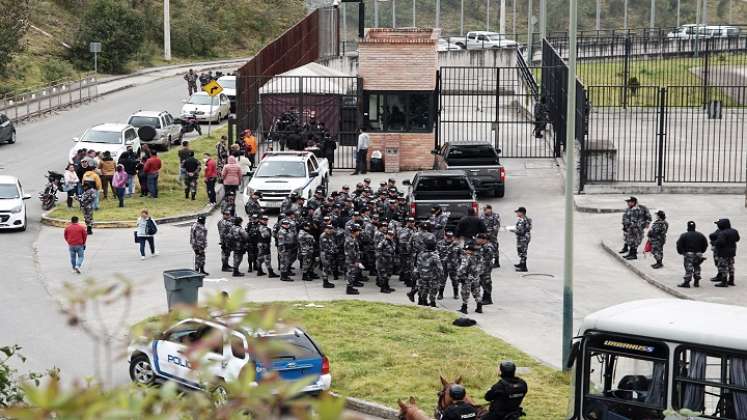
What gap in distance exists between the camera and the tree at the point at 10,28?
53.9 metres

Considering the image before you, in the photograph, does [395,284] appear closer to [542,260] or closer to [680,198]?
[542,260]

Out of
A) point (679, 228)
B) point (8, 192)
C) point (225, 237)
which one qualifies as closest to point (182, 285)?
point (225, 237)

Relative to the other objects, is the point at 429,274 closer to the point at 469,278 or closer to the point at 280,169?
the point at 469,278

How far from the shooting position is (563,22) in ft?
354

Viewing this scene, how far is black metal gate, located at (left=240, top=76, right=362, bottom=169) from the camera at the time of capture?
39094 millimetres

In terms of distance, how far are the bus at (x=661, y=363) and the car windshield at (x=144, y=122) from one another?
1201 inches

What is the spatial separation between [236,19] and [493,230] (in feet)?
206

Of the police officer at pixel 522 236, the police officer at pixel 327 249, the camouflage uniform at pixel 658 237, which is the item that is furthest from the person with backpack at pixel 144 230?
the camouflage uniform at pixel 658 237

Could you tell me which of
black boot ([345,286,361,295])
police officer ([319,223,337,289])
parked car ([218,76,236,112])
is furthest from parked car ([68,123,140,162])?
black boot ([345,286,361,295])

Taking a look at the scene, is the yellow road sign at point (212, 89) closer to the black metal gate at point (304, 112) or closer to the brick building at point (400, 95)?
the black metal gate at point (304, 112)

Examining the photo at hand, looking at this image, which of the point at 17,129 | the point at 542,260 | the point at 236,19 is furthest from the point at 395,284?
the point at 236,19

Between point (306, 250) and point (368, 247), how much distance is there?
3.88 ft

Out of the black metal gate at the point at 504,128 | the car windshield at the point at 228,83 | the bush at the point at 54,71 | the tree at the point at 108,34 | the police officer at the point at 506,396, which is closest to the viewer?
the police officer at the point at 506,396

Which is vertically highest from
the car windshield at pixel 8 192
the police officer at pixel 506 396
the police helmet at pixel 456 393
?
the car windshield at pixel 8 192
